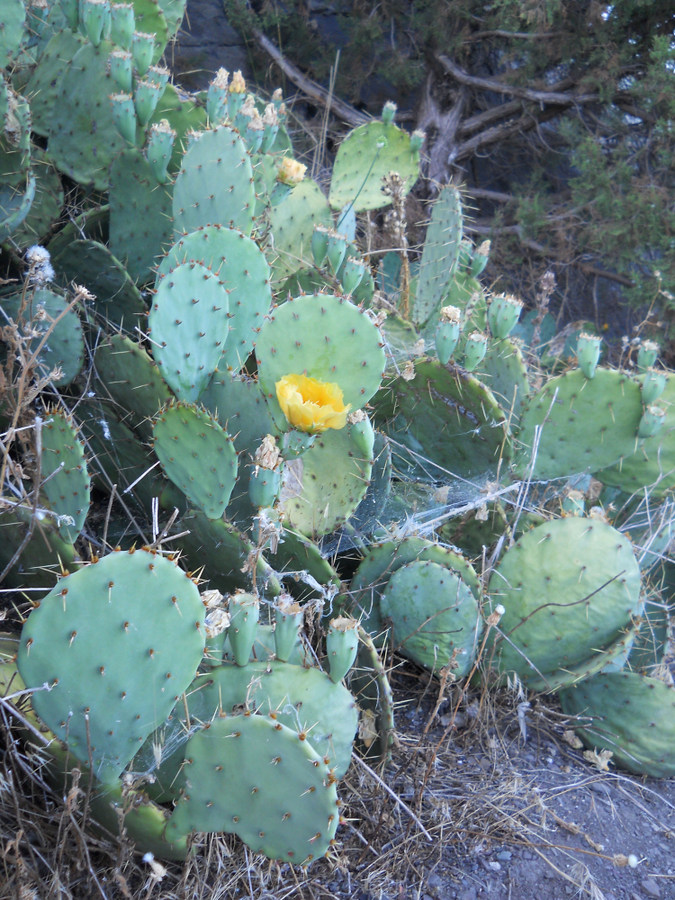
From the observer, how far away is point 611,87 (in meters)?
3.84

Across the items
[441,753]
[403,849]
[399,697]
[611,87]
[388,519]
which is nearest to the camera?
[403,849]

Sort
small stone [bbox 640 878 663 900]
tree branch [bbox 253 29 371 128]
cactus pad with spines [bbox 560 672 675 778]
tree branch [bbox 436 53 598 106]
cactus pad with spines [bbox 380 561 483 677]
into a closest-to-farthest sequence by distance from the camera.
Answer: small stone [bbox 640 878 663 900], cactus pad with spines [bbox 380 561 483 677], cactus pad with spines [bbox 560 672 675 778], tree branch [bbox 436 53 598 106], tree branch [bbox 253 29 371 128]

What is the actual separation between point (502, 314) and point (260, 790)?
4.74 ft

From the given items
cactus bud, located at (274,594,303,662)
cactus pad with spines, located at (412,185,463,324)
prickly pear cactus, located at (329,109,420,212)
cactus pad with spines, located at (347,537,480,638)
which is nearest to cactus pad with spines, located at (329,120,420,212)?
prickly pear cactus, located at (329,109,420,212)

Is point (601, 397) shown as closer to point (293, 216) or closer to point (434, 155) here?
point (293, 216)

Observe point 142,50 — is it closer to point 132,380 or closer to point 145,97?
point 145,97

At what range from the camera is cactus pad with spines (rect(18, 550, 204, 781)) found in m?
1.04

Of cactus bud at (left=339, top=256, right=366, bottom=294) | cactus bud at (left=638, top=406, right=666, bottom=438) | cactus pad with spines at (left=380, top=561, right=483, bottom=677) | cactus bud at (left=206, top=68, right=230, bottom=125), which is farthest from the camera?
cactus bud at (left=206, top=68, right=230, bottom=125)

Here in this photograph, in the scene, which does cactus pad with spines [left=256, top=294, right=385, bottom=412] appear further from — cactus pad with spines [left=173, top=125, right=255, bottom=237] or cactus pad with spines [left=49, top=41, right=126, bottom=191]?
cactus pad with spines [left=49, top=41, right=126, bottom=191]

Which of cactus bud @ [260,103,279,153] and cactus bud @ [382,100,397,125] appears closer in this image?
cactus bud @ [260,103,279,153]

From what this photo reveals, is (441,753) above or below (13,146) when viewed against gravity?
below

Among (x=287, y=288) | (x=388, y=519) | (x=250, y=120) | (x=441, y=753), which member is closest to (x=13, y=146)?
(x=250, y=120)

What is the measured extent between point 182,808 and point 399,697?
72 cm

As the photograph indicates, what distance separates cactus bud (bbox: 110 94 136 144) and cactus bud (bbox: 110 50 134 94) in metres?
0.03
